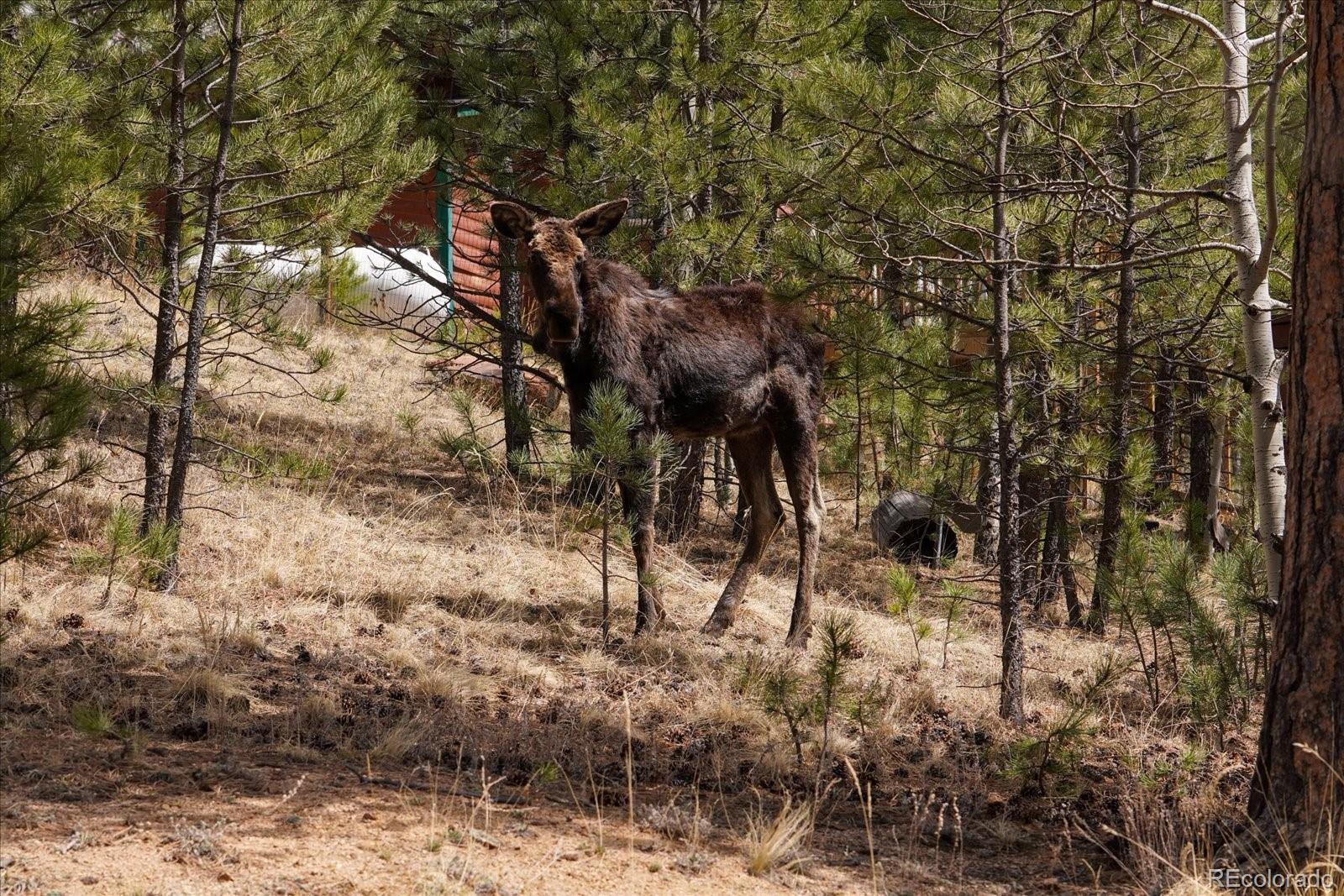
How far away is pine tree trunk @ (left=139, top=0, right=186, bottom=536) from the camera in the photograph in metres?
7.86

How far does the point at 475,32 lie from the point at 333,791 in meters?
7.96

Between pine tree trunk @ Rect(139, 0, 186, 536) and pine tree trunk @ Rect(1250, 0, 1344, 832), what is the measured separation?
5.95 m

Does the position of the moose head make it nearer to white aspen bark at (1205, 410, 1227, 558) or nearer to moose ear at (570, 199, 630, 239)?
moose ear at (570, 199, 630, 239)

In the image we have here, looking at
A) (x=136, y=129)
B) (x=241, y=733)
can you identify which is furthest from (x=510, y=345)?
(x=241, y=733)

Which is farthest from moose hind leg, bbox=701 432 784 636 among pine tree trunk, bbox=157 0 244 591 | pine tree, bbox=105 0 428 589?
pine tree trunk, bbox=157 0 244 591

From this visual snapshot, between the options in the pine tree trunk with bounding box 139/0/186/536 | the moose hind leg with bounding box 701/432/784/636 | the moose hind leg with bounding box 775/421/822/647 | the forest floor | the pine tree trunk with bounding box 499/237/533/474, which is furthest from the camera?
the pine tree trunk with bounding box 499/237/533/474

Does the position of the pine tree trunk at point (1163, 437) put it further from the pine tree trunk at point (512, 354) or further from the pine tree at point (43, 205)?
the pine tree at point (43, 205)

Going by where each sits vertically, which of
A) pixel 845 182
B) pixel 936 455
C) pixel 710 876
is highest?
pixel 845 182

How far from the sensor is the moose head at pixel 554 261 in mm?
8031

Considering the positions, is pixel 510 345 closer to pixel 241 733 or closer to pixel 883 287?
pixel 883 287

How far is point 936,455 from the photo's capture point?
11695 mm

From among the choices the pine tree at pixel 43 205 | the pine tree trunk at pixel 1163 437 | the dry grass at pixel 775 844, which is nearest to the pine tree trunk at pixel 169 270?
the pine tree at pixel 43 205

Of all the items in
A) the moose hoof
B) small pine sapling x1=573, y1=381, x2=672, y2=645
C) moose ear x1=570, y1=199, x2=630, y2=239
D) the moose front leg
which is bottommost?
the moose hoof

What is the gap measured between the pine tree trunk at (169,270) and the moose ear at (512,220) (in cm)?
185
